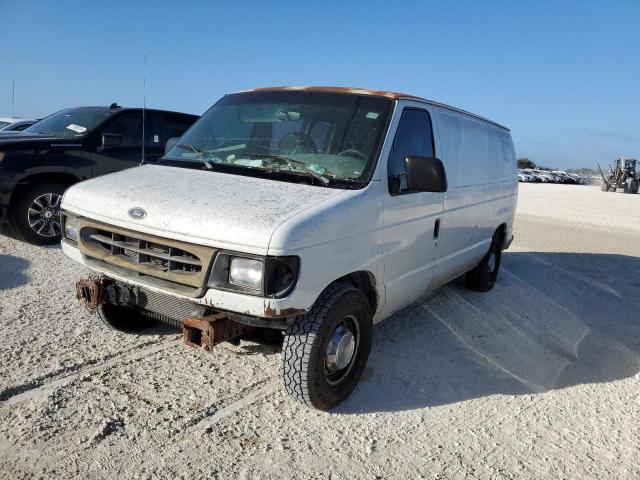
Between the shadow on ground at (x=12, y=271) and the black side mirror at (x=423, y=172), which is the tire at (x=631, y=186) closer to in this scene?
the black side mirror at (x=423, y=172)

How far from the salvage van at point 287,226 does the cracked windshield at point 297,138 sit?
0.01 m

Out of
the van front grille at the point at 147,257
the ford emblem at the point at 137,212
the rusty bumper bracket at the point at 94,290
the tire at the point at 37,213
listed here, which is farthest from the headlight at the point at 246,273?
the tire at the point at 37,213

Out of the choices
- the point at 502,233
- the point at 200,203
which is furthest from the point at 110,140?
the point at 502,233

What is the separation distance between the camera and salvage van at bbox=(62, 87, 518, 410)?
2926 mm

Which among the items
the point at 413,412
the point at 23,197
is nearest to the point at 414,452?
the point at 413,412

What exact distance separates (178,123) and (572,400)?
6.84m

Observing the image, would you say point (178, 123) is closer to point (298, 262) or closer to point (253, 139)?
point (253, 139)

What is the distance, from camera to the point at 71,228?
369cm

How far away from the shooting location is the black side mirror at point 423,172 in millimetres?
3658

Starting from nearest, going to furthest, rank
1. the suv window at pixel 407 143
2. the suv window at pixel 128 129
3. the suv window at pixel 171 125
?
the suv window at pixel 407 143 → the suv window at pixel 128 129 → the suv window at pixel 171 125

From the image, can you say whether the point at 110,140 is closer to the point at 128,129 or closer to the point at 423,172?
the point at 128,129

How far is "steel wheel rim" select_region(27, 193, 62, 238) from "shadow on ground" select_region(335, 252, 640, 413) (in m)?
4.63

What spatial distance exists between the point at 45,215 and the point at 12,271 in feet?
4.34

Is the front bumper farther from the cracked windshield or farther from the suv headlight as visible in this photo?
the cracked windshield
